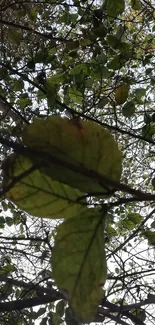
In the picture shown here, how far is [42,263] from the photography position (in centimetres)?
171

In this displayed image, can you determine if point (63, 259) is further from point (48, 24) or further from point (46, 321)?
point (48, 24)

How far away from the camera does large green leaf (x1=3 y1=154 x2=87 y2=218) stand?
0.30 meters

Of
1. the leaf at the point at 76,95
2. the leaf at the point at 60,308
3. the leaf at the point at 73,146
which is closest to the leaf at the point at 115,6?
the leaf at the point at 76,95

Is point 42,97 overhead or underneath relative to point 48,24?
underneath

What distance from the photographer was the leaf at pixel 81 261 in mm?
312

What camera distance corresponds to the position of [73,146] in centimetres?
28

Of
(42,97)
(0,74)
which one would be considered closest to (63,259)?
(42,97)

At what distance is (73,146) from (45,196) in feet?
0.16

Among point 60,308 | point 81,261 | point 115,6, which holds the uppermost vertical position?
point 115,6

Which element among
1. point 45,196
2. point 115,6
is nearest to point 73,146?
point 45,196

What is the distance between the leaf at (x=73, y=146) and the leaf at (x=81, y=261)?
0.04 m

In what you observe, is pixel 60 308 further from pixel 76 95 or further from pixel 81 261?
pixel 81 261

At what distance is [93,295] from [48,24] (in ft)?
6.54

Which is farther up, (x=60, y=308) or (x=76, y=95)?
(x=76, y=95)
